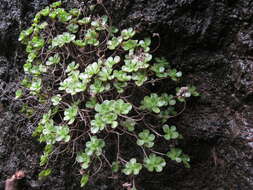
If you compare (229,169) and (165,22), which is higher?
(165,22)

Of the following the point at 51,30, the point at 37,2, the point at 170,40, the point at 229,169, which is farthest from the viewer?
the point at 37,2

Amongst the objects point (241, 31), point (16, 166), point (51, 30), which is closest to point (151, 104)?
point (241, 31)

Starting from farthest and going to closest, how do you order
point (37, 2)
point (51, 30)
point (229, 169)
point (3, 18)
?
point (3, 18) < point (37, 2) < point (51, 30) < point (229, 169)

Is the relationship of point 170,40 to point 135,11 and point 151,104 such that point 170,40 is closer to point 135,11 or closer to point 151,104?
point 135,11
